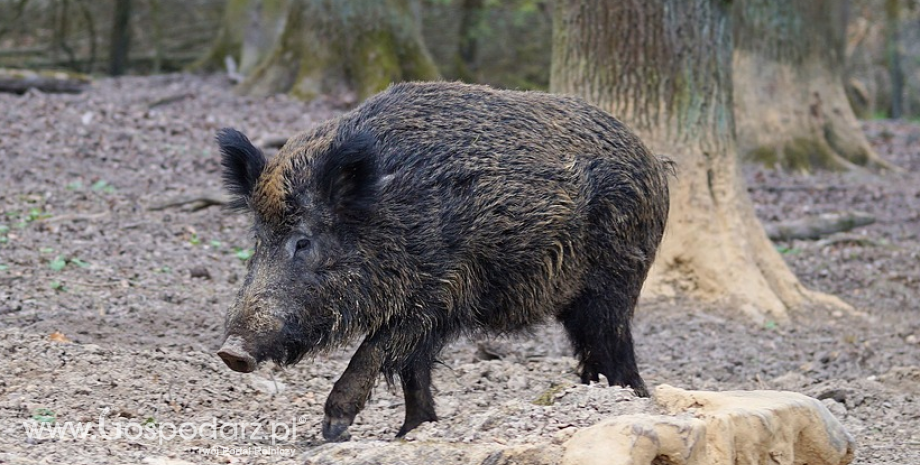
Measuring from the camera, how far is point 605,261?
5859mm

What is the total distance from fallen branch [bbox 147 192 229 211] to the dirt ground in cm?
4

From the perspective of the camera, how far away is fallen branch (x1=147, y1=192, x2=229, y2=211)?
9453 mm

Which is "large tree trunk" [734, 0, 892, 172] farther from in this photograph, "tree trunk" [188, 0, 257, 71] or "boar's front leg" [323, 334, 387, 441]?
"boar's front leg" [323, 334, 387, 441]

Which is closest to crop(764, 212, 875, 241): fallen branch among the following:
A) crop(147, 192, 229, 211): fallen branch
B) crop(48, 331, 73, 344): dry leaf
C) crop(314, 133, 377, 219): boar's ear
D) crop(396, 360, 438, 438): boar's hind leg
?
crop(147, 192, 229, 211): fallen branch

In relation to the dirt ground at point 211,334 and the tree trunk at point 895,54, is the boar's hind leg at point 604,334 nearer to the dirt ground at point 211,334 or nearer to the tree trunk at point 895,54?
the dirt ground at point 211,334

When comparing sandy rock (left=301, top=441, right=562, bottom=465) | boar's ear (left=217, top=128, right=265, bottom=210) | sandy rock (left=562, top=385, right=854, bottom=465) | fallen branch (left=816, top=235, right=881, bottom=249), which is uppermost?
boar's ear (left=217, top=128, right=265, bottom=210)

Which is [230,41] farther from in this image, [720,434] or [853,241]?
[720,434]

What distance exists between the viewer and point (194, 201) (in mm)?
9531

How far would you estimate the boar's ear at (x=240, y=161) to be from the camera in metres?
5.20

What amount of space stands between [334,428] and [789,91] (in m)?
10.3

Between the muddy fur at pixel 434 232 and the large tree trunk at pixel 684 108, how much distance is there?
8.12ft

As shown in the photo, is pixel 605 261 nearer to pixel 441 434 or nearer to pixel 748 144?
pixel 441 434

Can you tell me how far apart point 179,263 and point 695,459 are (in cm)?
520

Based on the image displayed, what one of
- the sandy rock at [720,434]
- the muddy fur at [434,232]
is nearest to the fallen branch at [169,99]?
the muddy fur at [434,232]
